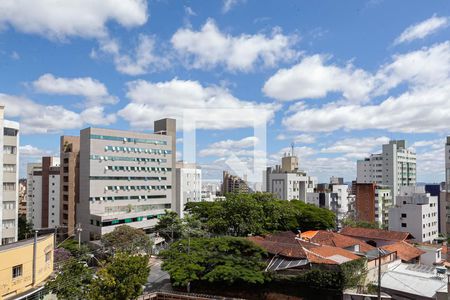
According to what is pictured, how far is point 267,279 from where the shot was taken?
18.5 m

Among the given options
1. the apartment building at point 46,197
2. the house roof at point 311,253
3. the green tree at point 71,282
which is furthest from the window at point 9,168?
the apartment building at point 46,197

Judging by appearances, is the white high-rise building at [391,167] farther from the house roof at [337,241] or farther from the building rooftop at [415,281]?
the building rooftop at [415,281]

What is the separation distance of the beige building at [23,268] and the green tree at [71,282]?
160cm

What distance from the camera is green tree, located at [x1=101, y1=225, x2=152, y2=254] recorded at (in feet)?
95.8

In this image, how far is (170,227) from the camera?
3666cm

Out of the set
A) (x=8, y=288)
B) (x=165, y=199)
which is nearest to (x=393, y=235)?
(x=8, y=288)

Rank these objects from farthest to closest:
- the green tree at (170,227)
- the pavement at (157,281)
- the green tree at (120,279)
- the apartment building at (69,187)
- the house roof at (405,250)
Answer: the apartment building at (69,187), the green tree at (170,227), the house roof at (405,250), the pavement at (157,281), the green tree at (120,279)

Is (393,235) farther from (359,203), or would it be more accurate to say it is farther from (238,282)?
(359,203)

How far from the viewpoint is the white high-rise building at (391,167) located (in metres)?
75.2

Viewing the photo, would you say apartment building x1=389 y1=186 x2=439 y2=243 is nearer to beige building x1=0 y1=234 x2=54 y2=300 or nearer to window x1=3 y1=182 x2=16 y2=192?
beige building x1=0 y1=234 x2=54 y2=300

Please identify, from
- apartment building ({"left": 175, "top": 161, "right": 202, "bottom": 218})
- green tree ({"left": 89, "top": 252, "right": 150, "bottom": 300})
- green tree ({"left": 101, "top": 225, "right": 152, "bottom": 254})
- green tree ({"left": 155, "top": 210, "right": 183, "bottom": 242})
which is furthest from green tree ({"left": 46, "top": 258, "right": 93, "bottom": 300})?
apartment building ({"left": 175, "top": 161, "right": 202, "bottom": 218})

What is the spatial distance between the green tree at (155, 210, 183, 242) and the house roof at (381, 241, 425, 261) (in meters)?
19.5

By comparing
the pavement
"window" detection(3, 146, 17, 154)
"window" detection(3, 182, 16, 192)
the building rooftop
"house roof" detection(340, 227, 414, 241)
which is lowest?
the pavement

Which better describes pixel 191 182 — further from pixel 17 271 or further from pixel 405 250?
pixel 17 271
